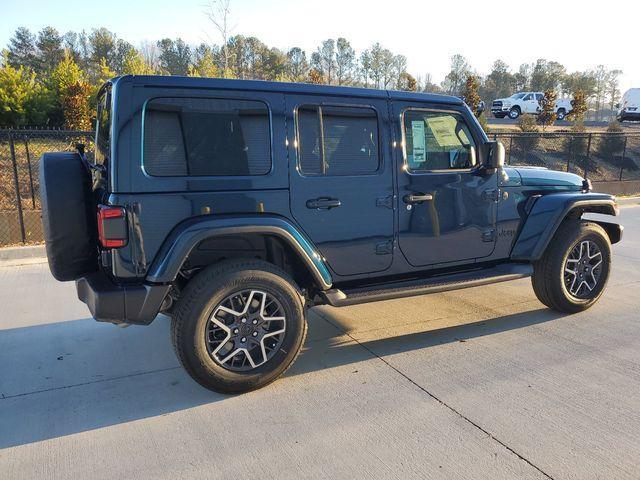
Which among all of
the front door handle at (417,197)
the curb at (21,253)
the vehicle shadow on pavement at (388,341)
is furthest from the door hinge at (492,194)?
the curb at (21,253)

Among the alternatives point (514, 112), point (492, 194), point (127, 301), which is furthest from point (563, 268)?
point (514, 112)

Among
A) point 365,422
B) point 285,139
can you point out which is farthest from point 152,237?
point 365,422

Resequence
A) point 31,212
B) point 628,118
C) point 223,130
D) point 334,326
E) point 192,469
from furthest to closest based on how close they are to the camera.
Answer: point 628,118, point 31,212, point 334,326, point 223,130, point 192,469

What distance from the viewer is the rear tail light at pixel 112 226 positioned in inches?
115

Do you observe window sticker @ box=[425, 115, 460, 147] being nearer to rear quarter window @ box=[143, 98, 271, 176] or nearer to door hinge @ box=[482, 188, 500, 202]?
door hinge @ box=[482, 188, 500, 202]

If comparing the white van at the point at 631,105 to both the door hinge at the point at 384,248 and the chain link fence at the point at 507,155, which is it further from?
the door hinge at the point at 384,248

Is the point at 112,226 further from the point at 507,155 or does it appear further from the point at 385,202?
the point at 507,155

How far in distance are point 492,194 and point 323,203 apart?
5.43 ft

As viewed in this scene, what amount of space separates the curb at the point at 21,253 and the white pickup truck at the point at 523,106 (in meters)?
32.4

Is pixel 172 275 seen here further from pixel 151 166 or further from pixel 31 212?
pixel 31 212

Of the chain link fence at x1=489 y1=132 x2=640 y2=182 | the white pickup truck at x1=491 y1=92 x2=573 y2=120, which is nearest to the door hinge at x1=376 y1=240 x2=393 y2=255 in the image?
the chain link fence at x1=489 y1=132 x2=640 y2=182

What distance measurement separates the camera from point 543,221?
4.42 metres

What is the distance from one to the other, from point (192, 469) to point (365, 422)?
102cm

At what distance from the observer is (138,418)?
9.95ft
